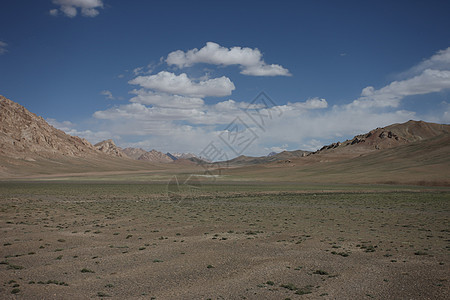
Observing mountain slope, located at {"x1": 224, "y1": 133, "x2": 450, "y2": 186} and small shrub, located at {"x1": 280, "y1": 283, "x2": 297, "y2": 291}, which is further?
mountain slope, located at {"x1": 224, "y1": 133, "x2": 450, "y2": 186}

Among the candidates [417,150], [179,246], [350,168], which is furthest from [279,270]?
[417,150]

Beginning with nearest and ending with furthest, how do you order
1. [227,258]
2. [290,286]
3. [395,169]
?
[290,286] < [227,258] < [395,169]

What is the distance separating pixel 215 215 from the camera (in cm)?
3159

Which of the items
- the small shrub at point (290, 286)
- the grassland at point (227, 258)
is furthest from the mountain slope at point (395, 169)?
the small shrub at point (290, 286)

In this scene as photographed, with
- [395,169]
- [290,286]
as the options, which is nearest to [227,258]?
[290,286]

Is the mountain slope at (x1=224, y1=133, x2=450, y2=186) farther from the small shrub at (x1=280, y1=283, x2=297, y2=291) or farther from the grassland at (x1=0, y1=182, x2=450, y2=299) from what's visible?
the small shrub at (x1=280, y1=283, x2=297, y2=291)

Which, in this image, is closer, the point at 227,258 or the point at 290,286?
the point at 290,286

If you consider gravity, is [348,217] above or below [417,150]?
below

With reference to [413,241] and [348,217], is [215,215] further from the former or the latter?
[413,241]

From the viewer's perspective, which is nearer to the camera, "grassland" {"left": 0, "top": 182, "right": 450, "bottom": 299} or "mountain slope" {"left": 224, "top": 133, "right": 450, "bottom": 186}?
"grassland" {"left": 0, "top": 182, "right": 450, "bottom": 299}

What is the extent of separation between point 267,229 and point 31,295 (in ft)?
51.6

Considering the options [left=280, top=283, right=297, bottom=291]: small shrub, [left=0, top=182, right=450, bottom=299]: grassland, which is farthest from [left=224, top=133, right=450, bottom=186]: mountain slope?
[left=280, top=283, right=297, bottom=291]: small shrub

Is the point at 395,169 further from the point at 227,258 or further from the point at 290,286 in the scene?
the point at 290,286

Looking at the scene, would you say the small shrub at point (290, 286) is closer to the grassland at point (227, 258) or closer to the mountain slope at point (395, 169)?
the grassland at point (227, 258)
